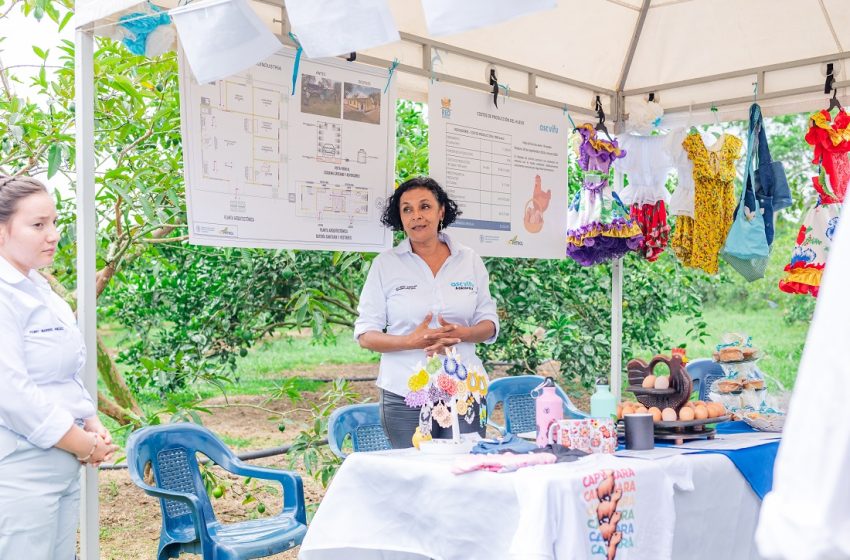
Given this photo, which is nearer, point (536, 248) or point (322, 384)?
point (536, 248)

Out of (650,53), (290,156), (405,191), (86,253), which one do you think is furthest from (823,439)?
(650,53)

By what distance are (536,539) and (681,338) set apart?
11814 mm

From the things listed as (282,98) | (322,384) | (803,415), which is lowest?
(322,384)

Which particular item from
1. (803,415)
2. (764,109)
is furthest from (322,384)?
(803,415)

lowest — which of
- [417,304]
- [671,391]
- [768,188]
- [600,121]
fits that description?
[671,391]

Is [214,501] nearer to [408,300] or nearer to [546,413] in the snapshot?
[408,300]

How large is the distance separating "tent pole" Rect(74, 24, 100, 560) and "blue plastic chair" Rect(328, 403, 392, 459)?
41.5 inches

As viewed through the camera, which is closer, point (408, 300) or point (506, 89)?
point (408, 300)

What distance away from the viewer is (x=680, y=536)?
8.92 ft

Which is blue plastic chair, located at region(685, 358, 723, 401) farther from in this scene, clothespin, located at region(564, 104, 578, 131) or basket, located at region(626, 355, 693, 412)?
basket, located at region(626, 355, 693, 412)

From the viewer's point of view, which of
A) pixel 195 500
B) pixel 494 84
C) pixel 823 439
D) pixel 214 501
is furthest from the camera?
pixel 214 501

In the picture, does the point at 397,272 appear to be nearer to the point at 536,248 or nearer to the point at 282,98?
the point at 282,98

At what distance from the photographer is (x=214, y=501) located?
623cm

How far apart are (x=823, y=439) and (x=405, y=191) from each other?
9.95 ft
